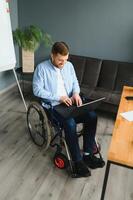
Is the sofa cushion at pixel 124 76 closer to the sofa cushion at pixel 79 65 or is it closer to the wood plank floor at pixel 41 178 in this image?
the sofa cushion at pixel 79 65

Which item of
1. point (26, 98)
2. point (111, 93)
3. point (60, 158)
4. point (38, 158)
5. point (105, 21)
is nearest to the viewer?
point (60, 158)

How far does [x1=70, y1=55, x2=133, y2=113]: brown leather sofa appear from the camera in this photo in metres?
3.03

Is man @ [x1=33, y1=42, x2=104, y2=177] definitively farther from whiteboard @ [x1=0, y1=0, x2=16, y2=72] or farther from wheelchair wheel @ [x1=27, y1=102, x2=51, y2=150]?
whiteboard @ [x1=0, y1=0, x2=16, y2=72]

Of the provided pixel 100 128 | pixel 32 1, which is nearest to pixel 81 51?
pixel 32 1

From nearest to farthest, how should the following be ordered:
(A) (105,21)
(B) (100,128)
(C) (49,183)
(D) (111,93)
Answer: (C) (49,183), (B) (100,128), (D) (111,93), (A) (105,21)

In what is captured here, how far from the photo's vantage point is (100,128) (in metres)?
2.80

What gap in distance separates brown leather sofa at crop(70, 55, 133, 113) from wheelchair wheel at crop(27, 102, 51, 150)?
3.00ft

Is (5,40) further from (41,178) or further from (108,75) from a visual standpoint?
(41,178)

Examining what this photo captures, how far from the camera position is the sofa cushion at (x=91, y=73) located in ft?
10.8

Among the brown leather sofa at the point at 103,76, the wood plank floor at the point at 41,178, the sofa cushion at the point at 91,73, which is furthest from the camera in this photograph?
the sofa cushion at the point at 91,73

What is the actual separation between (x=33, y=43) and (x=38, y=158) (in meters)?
1.82

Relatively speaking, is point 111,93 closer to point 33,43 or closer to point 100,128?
point 100,128

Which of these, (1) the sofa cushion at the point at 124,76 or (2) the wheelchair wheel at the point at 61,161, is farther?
(1) the sofa cushion at the point at 124,76

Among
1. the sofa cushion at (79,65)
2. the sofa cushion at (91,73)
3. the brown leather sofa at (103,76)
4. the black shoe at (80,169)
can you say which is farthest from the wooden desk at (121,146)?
the sofa cushion at (79,65)
